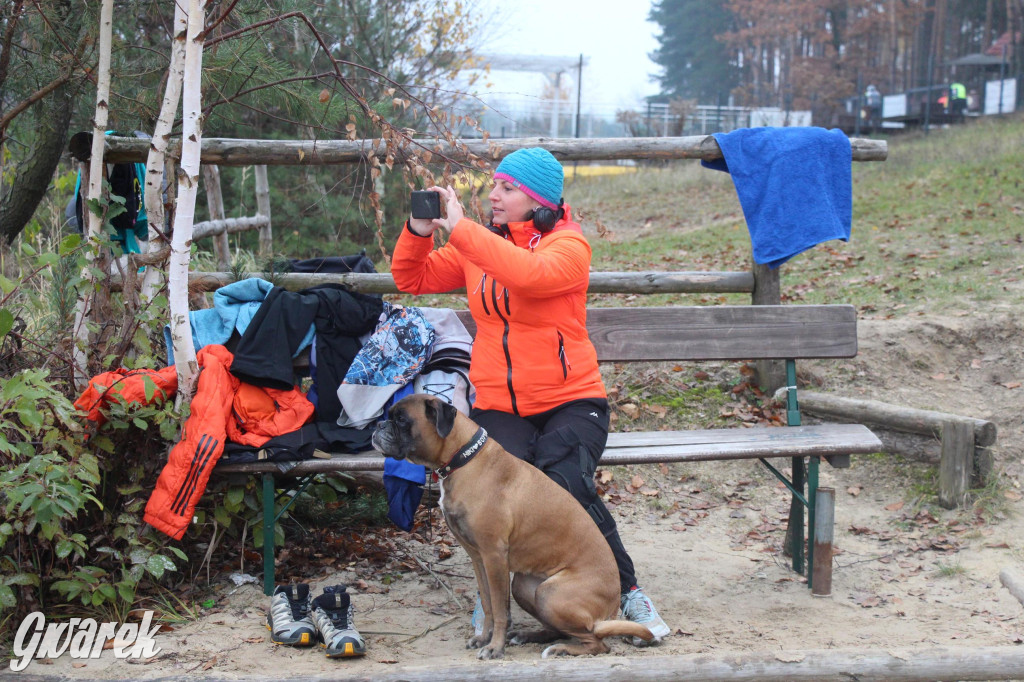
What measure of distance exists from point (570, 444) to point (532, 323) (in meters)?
0.53

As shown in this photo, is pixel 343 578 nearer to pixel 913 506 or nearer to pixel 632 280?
pixel 632 280

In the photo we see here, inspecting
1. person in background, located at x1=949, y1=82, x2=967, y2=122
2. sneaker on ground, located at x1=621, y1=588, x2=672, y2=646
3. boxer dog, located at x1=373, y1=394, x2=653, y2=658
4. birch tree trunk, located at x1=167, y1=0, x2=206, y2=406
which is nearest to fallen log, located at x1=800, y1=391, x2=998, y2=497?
sneaker on ground, located at x1=621, y1=588, x2=672, y2=646

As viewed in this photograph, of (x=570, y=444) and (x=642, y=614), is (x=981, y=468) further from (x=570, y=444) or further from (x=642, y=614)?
(x=570, y=444)

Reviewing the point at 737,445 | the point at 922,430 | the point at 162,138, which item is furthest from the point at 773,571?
the point at 162,138

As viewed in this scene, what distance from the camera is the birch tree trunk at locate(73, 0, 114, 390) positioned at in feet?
13.3

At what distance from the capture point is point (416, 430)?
3293 mm

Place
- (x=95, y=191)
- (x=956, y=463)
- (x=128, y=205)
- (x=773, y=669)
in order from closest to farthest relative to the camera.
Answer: (x=773, y=669) < (x=95, y=191) < (x=128, y=205) < (x=956, y=463)

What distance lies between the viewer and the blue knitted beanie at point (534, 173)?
3.71 meters

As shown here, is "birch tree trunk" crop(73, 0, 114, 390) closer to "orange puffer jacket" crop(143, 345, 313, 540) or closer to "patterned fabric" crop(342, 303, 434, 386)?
"orange puffer jacket" crop(143, 345, 313, 540)

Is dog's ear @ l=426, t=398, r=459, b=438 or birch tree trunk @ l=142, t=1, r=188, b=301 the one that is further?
birch tree trunk @ l=142, t=1, r=188, b=301

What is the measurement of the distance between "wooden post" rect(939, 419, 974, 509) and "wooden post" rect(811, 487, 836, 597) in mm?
1376

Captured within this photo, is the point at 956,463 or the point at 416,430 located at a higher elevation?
the point at 416,430

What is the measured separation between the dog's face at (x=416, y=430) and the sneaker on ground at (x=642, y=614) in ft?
3.79

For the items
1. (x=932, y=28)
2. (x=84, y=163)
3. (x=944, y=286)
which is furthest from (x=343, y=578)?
(x=932, y=28)
